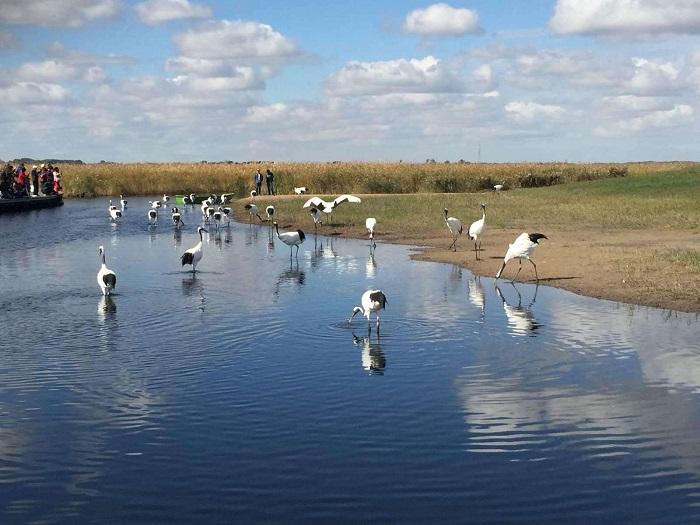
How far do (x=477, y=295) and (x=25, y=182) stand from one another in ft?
143

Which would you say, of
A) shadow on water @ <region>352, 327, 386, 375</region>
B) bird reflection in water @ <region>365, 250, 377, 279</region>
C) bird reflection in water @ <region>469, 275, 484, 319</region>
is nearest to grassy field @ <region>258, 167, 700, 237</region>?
bird reflection in water @ <region>365, 250, 377, 279</region>

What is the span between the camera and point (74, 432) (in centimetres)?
1130

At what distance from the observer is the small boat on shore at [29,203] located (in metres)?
51.5

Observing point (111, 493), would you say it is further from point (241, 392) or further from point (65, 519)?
point (241, 392)

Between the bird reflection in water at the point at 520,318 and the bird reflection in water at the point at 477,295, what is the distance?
45 cm

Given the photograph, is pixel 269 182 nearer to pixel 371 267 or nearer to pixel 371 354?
pixel 371 267

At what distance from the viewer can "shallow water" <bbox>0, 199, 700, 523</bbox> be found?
924cm

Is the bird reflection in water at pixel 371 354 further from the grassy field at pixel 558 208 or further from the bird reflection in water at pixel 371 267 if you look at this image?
the grassy field at pixel 558 208

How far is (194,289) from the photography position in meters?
22.5

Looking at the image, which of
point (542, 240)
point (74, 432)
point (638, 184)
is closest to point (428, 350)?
point (74, 432)

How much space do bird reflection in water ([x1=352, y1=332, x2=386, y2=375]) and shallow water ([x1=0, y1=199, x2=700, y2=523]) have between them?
5 centimetres

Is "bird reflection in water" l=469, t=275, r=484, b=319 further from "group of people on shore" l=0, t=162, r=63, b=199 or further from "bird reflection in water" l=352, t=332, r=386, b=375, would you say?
"group of people on shore" l=0, t=162, r=63, b=199

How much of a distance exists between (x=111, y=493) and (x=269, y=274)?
16.4 metres

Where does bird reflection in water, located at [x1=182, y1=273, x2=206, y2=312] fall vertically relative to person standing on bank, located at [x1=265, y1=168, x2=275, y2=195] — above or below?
below
